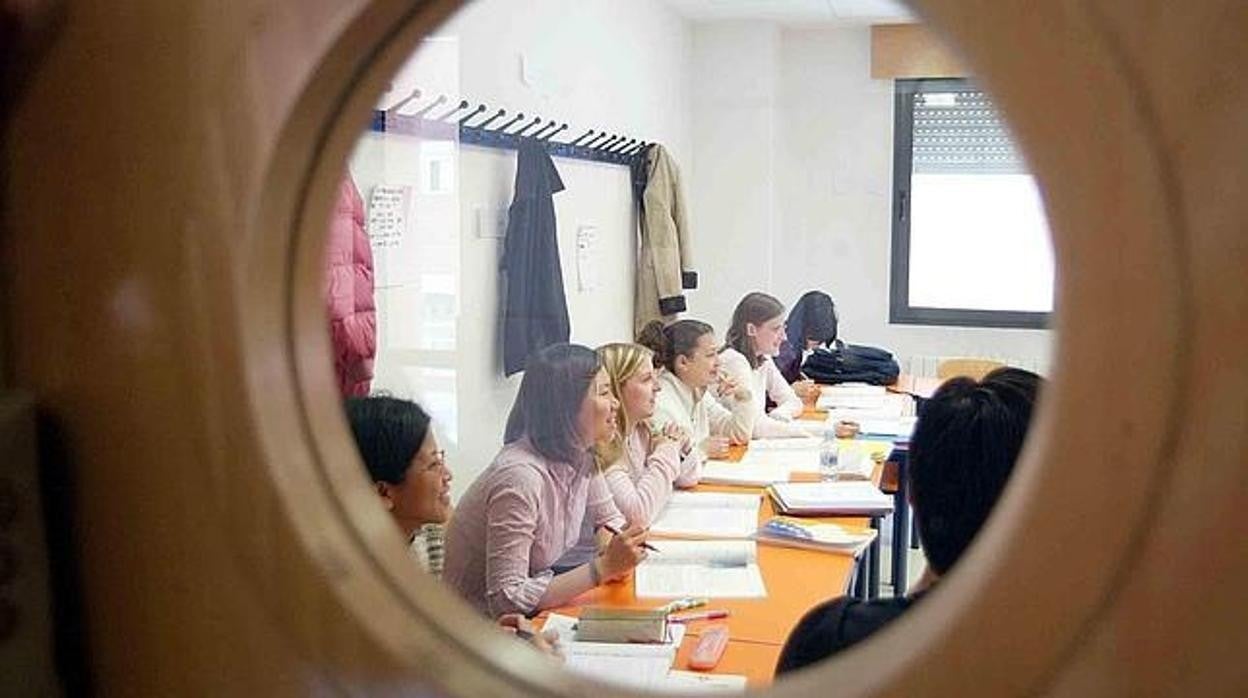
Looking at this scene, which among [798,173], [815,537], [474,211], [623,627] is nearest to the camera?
[623,627]

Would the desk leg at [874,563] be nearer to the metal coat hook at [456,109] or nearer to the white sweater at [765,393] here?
the white sweater at [765,393]

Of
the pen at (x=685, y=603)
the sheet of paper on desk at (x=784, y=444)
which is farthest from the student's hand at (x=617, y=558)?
the sheet of paper on desk at (x=784, y=444)

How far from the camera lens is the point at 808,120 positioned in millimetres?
4395

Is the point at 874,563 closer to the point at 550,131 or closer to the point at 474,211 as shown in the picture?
the point at 474,211

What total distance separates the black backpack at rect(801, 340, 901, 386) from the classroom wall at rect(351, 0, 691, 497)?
0.81m

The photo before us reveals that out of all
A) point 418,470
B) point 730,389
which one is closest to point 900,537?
point 730,389

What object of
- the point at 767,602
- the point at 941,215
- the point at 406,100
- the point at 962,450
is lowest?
the point at 767,602

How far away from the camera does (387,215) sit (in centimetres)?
225

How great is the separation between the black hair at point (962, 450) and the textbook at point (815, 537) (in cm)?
86

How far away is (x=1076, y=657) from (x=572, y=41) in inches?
111

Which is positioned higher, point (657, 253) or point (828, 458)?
point (657, 253)

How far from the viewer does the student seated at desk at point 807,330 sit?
3.75 meters

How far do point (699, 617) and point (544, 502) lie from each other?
386mm

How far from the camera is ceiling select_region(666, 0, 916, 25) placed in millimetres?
3932
